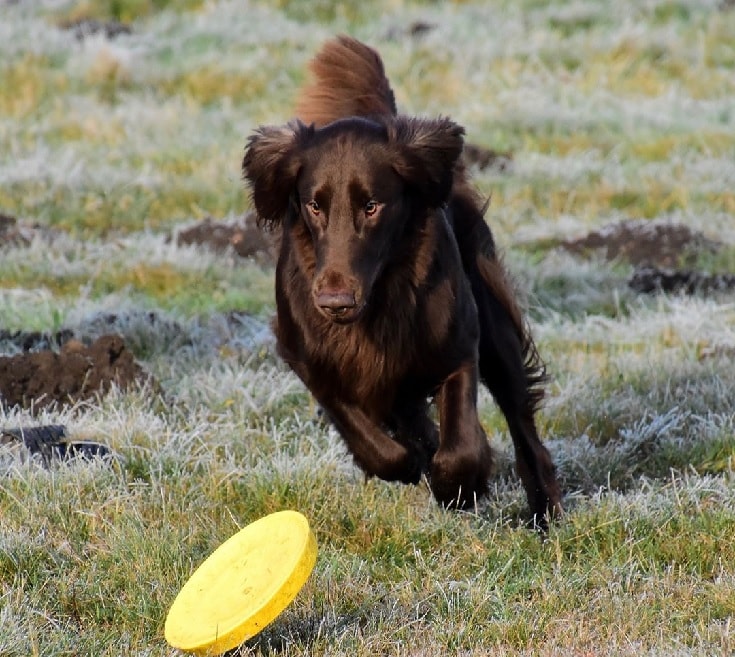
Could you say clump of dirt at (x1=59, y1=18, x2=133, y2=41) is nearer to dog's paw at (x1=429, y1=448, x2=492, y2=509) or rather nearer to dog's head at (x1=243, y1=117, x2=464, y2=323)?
dog's head at (x1=243, y1=117, x2=464, y2=323)

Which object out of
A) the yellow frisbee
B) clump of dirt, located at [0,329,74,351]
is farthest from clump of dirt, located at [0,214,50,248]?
the yellow frisbee

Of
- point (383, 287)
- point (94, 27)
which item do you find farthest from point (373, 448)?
point (94, 27)

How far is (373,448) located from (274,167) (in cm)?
96

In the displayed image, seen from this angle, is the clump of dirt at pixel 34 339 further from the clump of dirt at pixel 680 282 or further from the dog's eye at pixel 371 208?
the clump of dirt at pixel 680 282

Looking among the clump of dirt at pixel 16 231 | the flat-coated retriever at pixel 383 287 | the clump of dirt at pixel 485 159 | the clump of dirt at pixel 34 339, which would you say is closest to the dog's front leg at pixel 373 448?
the flat-coated retriever at pixel 383 287

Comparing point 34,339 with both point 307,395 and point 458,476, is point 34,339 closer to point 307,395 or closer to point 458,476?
point 307,395

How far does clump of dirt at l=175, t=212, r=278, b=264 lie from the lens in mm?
8828

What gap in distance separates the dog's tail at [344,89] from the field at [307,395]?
1.20 m

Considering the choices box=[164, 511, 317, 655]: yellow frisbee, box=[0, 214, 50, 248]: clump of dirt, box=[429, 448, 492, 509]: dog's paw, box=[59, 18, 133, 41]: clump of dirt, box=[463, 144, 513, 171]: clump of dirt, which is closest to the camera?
box=[164, 511, 317, 655]: yellow frisbee

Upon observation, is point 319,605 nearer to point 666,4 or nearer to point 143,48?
point 143,48

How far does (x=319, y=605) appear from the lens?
13.1 ft

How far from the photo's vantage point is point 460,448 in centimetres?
441

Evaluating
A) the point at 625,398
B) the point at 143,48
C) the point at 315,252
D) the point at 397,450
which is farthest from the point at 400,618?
the point at 143,48

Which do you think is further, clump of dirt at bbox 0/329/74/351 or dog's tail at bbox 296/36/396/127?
clump of dirt at bbox 0/329/74/351
